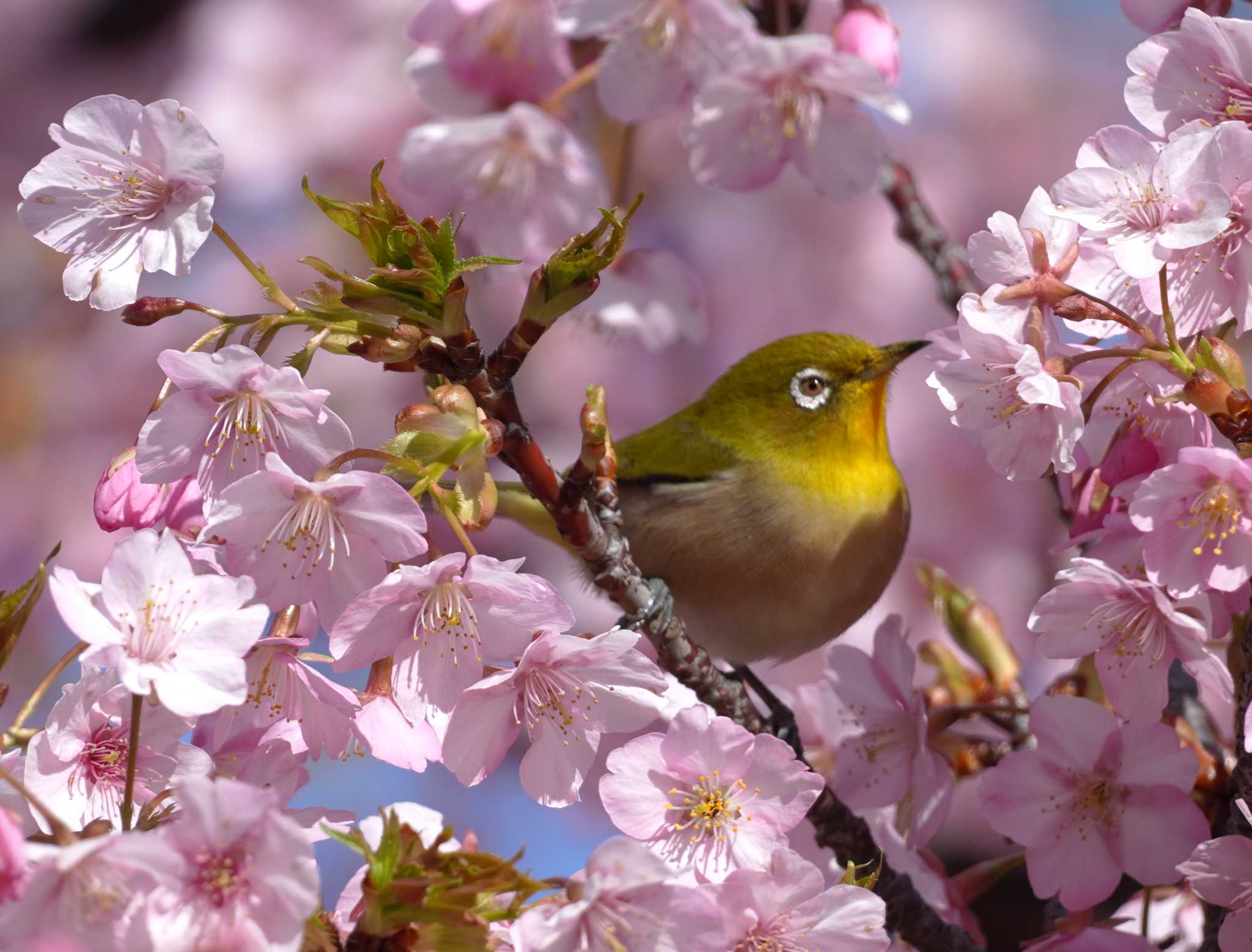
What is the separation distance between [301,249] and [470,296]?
660 millimetres

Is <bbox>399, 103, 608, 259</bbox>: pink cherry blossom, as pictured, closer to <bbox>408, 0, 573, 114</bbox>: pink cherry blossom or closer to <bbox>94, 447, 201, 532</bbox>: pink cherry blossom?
<bbox>408, 0, 573, 114</bbox>: pink cherry blossom

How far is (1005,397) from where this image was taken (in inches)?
65.7

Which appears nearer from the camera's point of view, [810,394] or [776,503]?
[776,503]

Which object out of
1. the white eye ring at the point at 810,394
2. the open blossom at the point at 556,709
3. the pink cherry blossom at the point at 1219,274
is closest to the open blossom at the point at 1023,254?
the pink cherry blossom at the point at 1219,274

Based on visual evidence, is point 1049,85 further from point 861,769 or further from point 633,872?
point 633,872

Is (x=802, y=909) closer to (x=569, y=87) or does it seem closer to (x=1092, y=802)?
(x=1092, y=802)

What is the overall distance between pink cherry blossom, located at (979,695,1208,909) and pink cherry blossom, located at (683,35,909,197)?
1288mm

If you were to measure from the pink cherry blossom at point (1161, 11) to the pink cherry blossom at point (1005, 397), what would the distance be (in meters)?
0.65

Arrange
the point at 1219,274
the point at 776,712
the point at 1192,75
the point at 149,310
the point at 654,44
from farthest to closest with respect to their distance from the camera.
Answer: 1. the point at 776,712
2. the point at 654,44
3. the point at 1192,75
4. the point at 1219,274
5. the point at 149,310

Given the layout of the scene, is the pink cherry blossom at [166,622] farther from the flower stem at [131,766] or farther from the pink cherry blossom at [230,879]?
the pink cherry blossom at [230,879]

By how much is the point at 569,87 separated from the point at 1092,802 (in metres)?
1.84

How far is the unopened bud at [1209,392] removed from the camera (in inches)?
57.9

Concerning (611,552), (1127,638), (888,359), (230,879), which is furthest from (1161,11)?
(230,879)

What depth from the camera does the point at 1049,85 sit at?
529cm
